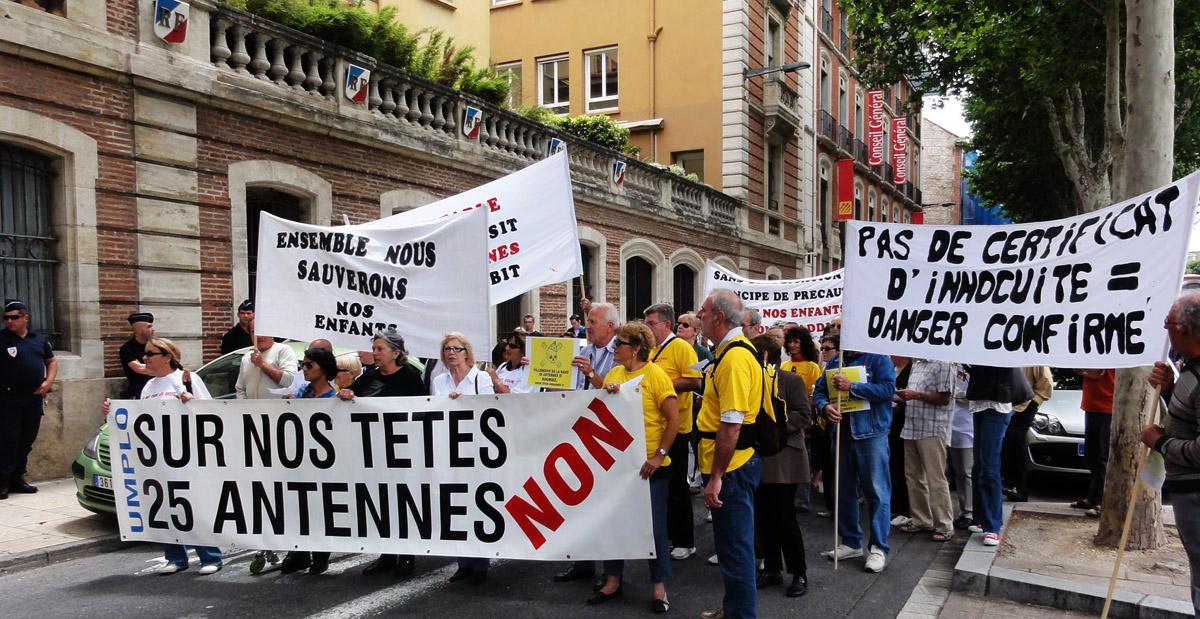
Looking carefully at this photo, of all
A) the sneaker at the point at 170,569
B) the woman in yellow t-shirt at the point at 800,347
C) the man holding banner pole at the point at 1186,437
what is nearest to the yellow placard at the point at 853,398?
the woman in yellow t-shirt at the point at 800,347

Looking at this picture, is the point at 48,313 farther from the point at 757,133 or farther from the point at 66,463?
the point at 757,133

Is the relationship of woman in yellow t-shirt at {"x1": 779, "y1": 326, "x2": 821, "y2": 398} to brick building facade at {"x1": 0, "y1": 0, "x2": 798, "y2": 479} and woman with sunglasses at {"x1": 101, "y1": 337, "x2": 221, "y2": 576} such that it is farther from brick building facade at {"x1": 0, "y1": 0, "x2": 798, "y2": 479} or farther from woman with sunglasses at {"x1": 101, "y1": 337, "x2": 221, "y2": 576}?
woman with sunglasses at {"x1": 101, "y1": 337, "x2": 221, "y2": 576}

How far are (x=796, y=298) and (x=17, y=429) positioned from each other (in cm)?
919

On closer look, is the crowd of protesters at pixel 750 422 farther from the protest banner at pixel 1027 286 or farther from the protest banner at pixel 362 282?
the protest banner at pixel 1027 286

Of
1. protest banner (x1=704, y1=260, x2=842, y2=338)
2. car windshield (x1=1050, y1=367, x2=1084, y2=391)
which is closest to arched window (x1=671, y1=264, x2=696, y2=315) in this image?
protest banner (x1=704, y1=260, x2=842, y2=338)

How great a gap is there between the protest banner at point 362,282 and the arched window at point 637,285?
1375cm

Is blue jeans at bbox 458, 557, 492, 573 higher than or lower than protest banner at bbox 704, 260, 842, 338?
lower

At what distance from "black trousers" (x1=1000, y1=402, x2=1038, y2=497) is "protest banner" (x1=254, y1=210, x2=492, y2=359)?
5.52 metres

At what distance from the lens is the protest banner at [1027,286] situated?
4.75m

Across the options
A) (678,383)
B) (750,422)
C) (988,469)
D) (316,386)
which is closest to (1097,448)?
(988,469)

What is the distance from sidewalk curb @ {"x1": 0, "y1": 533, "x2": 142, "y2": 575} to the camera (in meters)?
6.14

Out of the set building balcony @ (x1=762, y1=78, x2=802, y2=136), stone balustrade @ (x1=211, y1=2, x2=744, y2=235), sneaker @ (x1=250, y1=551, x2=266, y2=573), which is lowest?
sneaker @ (x1=250, y1=551, x2=266, y2=573)

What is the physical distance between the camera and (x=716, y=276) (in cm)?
1241

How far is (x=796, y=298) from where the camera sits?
460 inches
